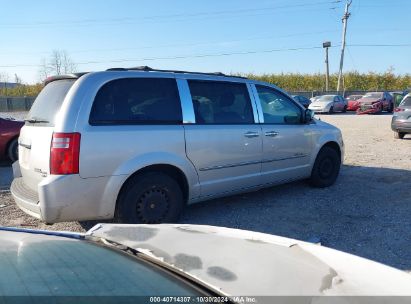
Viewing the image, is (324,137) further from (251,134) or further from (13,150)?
(13,150)

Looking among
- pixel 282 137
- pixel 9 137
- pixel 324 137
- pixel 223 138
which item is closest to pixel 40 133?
pixel 223 138

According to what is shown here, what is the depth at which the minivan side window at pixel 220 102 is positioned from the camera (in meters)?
4.75

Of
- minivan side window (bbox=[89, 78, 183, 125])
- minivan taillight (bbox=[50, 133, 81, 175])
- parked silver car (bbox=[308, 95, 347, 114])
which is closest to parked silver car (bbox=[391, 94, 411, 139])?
minivan side window (bbox=[89, 78, 183, 125])

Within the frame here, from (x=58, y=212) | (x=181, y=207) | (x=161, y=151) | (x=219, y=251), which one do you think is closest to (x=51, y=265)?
(x=219, y=251)

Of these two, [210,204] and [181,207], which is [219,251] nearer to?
[181,207]

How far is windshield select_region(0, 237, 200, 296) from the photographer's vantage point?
1.41 meters

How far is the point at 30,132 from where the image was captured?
422cm

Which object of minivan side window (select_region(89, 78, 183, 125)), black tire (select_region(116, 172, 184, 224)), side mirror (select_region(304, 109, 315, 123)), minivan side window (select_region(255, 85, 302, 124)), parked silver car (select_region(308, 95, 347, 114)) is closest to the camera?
minivan side window (select_region(89, 78, 183, 125))

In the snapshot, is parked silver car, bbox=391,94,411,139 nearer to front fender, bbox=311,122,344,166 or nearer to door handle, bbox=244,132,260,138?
front fender, bbox=311,122,344,166

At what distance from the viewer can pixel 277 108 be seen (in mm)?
5723

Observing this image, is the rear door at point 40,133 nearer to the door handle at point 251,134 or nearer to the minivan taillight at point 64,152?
the minivan taillight at point 64,152

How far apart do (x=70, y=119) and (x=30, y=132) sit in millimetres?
745

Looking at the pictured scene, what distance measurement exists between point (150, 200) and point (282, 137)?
228 cm

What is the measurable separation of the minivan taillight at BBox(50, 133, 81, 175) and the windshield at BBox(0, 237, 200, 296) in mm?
1936
